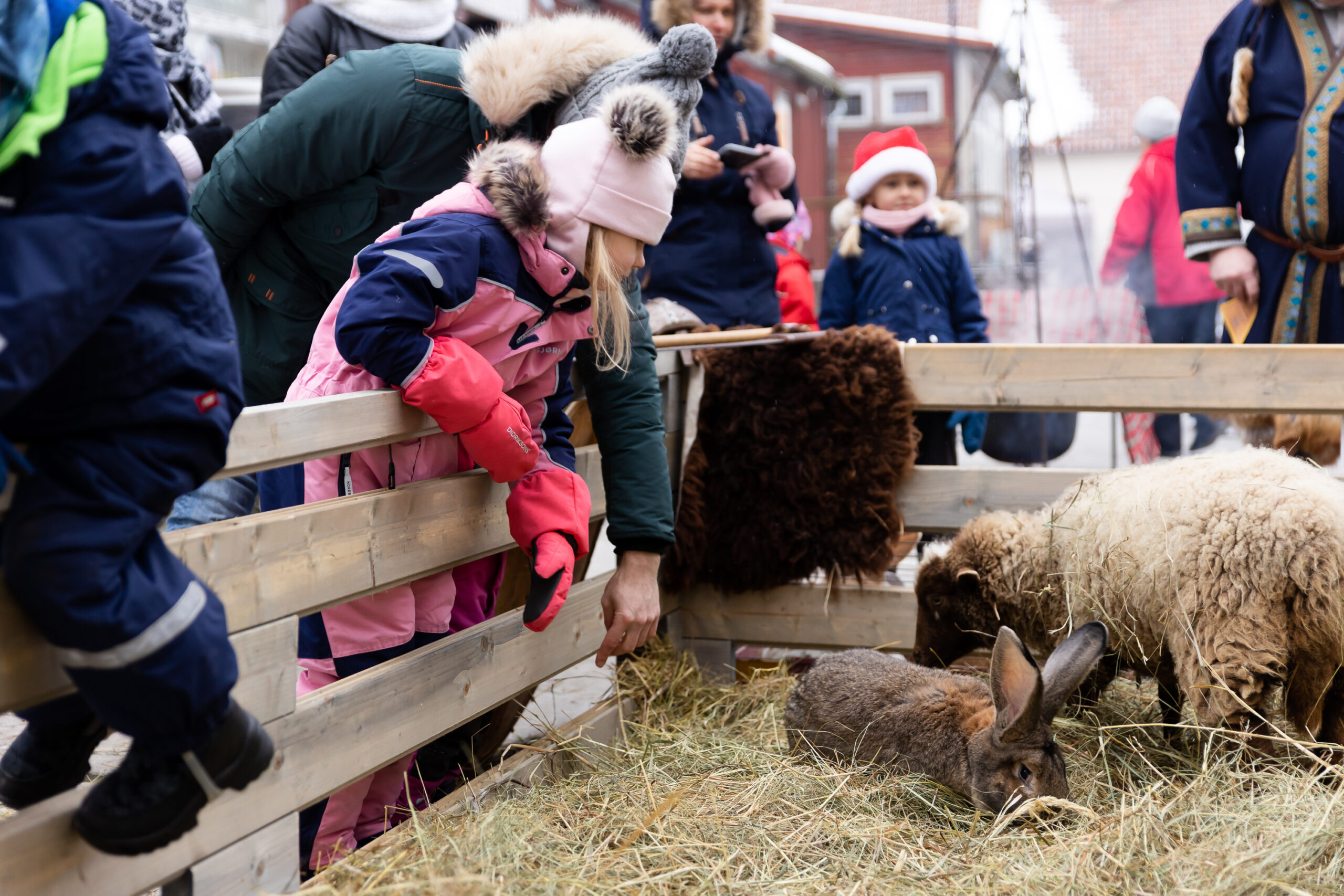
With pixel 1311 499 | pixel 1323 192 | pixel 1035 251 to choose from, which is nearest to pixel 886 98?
pixel 1035 251

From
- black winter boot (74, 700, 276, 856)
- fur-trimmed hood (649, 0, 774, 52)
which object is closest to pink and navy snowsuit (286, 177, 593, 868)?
black winter boot (74, 700, 276, 856)

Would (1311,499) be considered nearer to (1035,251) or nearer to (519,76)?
(519,76)

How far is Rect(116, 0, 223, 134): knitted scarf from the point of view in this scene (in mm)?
3473

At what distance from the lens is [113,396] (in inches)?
58.9

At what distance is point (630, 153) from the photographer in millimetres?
2324

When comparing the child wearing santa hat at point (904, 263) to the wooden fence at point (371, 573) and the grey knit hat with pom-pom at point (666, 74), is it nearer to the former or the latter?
the wooden fence at point (371, 573)

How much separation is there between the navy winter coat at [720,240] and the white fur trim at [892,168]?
31.8 inches

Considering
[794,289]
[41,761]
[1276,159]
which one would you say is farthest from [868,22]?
[41,761]

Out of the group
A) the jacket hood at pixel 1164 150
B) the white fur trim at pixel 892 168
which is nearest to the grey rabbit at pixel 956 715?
the white fur trim at pixel 892 168

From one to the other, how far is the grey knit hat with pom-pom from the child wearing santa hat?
2.61 meters

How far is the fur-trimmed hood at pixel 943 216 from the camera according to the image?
5.24 meters

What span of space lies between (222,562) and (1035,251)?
9152mm

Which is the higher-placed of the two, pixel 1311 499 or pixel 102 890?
pixel 1311 499

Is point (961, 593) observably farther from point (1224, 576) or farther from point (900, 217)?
point (900, 217)
